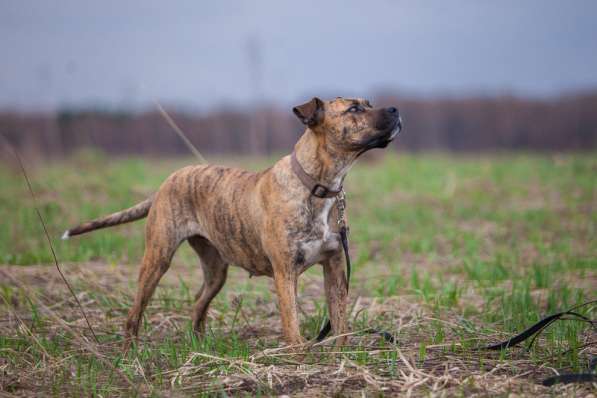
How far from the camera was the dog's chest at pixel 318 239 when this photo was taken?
477 centimetres

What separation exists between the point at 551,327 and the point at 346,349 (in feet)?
5.08

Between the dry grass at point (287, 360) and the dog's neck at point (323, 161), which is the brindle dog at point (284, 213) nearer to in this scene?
the dog's neck at point (323, 161)

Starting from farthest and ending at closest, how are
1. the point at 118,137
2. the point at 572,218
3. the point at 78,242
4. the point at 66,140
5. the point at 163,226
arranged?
1. the point at 118,137
2. the point at 66,140
3. the point at 572,218
4. the point at 78,242
5. the point at 163,226

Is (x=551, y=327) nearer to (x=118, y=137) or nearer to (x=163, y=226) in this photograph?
(x=163, y=226)

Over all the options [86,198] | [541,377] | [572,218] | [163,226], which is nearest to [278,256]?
[163,226]

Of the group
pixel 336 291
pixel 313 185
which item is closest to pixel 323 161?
pixel 313 185

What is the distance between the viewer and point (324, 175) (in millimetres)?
4867

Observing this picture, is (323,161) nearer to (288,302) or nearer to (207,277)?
(288,302)

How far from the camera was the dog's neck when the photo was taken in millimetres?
4867

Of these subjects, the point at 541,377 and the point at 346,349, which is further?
the point at 346,349

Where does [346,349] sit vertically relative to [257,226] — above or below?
below

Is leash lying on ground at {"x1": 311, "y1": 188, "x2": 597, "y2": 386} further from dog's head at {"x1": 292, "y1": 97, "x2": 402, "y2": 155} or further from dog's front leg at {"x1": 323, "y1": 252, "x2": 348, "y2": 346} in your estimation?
dog's head at {"x1": 292, "y1": 97, "x2": 402, "y2": 155}

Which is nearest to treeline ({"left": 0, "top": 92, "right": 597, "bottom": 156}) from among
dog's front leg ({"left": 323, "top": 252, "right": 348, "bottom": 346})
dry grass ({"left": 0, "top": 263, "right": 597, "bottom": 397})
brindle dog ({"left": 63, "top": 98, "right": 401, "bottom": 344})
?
dry grass ({"left": 0, "top": 263, "right": 597, "bottom": 397})

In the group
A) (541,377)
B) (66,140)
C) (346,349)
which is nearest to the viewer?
(541,377)
